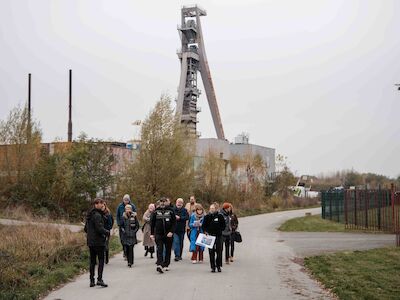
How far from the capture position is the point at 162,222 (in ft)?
43.7

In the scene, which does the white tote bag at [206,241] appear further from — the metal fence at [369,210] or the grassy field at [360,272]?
the metal fence at [369,210]

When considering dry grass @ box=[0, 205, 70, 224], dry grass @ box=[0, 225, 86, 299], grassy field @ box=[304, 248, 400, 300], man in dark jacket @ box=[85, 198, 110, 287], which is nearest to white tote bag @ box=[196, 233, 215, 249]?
grassy field @ box=[304, 248, 400, 300]

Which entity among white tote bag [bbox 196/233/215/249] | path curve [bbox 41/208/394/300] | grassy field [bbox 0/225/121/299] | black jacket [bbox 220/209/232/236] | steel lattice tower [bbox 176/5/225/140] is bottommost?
path curve [bbox 41/208/394/300]

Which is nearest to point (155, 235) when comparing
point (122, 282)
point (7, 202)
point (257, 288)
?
point (122, 282)

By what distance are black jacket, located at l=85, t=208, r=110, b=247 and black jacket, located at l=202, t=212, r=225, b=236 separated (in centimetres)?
324

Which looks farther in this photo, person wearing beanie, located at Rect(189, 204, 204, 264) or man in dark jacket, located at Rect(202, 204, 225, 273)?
person wearing beanie, located at Rect(189, 204, 204, 264)

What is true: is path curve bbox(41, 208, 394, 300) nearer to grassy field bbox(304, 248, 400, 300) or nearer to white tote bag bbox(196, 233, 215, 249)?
grassy field bbox(304, 248, 400, 300)

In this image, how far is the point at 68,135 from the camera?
57.8 meters

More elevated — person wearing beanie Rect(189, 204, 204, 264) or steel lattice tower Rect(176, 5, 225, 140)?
steel lattice tower Rect(176, 5, 225, 140)

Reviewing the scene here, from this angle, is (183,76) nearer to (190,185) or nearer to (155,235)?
(190,185)

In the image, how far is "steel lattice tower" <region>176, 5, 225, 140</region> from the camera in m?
80.2

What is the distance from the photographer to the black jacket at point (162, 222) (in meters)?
13.3

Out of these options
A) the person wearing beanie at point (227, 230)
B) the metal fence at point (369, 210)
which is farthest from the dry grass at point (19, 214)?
the person wearing beanie at point (227, 230)

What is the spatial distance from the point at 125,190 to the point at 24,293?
917 inches
